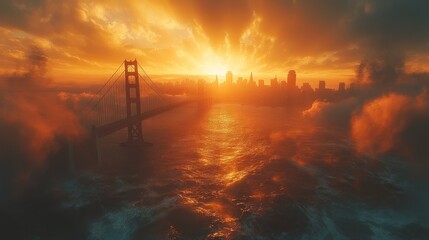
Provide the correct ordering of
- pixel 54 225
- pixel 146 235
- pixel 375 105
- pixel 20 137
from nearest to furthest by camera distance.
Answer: pixel 146 235, pixel 54 225, pixel 20 137, pixel 375 105

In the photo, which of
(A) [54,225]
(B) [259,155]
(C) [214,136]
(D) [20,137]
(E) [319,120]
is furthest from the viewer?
(E) [319,120]

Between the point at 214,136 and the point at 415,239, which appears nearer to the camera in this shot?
the point at 415,239

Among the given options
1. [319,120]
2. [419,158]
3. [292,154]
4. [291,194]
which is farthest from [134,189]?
[319,120]

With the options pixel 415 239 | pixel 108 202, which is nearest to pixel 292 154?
pixel 415 239

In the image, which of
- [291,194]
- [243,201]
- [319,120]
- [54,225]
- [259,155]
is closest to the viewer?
[54,225]

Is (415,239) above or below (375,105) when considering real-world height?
below

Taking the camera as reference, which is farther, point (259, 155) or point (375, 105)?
point (375, 105)

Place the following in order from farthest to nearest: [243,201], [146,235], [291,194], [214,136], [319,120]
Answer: [319,120] < [214,136] < [291,194] < [243,201] < [146,235]

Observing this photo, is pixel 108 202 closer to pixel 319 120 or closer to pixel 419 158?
pixel 419 158

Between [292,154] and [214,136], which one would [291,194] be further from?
[214,136]
